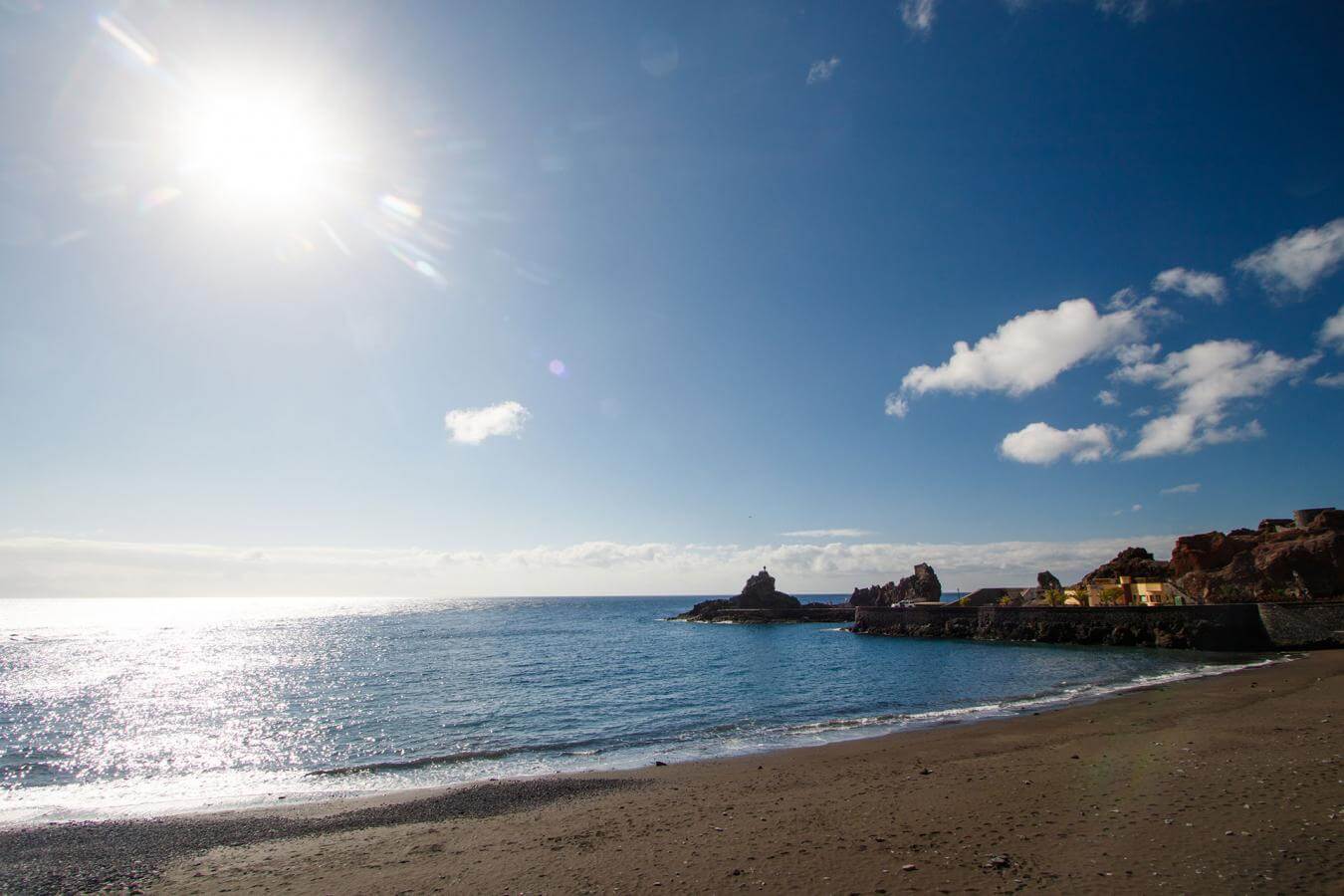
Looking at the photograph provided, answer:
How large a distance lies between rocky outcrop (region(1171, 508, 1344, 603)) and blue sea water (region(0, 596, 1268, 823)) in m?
11.8

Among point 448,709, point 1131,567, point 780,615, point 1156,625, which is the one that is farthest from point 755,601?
point 448,709

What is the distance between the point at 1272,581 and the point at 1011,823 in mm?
61625

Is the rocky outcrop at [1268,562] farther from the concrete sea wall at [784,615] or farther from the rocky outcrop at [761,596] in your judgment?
the rocky outcrop at [761,596]

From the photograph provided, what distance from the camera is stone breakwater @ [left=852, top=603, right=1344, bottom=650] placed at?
44812mm

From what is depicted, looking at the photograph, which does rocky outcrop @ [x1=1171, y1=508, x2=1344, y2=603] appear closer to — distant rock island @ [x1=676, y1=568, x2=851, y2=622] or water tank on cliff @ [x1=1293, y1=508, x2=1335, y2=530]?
water tank on cliff @ [x1=1293, y1=508, x2=1335, y2=530]

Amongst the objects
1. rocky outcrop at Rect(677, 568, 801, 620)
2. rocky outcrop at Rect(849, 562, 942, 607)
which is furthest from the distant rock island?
rocky outcrop at Rect(849, 562, 942, 607)

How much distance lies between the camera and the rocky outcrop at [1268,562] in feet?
161

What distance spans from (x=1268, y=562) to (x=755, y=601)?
91059 mm

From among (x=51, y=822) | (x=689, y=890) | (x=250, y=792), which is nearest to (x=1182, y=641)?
(x=689, y=890)

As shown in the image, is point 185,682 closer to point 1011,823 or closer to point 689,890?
point 689,890

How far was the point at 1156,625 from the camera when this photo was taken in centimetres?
5256

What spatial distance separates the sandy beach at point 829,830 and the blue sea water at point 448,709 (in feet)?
13.8

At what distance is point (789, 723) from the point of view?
1059 inches

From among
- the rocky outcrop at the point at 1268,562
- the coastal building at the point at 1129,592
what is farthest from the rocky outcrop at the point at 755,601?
the rocky outcrop at the point at 1268,562
